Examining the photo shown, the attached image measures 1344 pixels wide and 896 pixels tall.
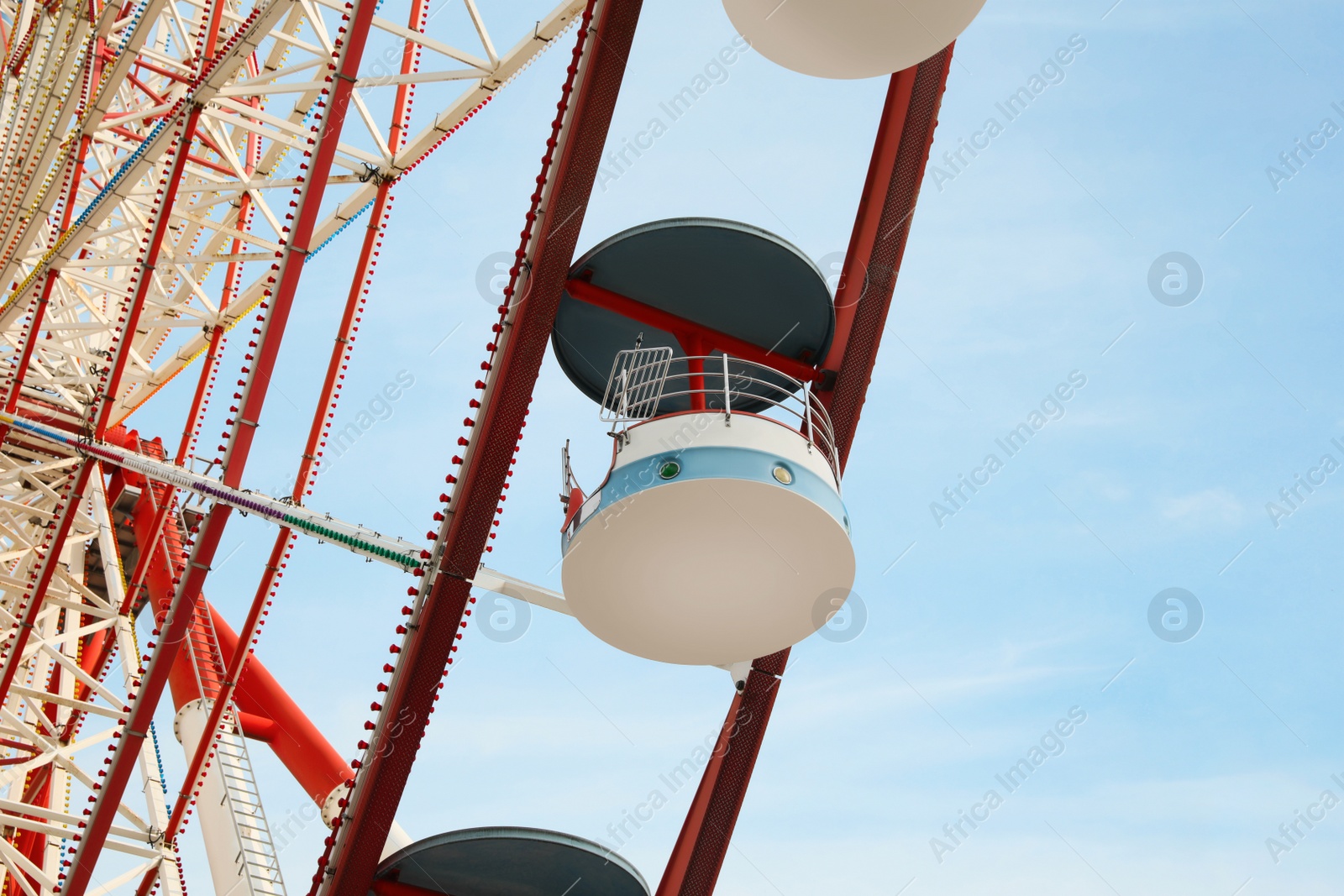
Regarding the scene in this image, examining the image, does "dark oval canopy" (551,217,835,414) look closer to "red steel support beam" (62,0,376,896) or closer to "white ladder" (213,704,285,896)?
"red steel support beam" (62,0,376,896)

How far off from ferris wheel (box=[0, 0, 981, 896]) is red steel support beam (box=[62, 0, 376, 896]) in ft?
0.12

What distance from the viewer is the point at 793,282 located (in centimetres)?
1183

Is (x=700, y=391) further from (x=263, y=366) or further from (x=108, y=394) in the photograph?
(x=108, y=394)

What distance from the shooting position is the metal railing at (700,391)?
10.3 metres

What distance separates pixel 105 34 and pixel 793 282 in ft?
39.3

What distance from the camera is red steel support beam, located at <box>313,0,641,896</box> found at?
10727 mm

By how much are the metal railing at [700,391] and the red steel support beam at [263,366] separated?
375cm

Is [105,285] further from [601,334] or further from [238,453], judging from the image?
[601,334]

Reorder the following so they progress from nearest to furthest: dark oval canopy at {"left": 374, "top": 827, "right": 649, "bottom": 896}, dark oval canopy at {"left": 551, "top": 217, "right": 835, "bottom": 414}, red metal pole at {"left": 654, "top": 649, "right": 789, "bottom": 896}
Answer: dark oval canopy at {"left": 374, "top": 827, "right": 649, "bottom": 896} < dark oval canopy at {"left": 551, "top": 217, "right": 835, "bottom": 414} < red metal pole at {"left": 654, "top": 649, "right": 789, "bottom": 896}

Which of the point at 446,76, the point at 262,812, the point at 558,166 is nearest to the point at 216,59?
the point at 446,76

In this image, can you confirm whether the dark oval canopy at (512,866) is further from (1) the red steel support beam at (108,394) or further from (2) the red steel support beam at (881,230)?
(1) the red steel support beam at (108,394)

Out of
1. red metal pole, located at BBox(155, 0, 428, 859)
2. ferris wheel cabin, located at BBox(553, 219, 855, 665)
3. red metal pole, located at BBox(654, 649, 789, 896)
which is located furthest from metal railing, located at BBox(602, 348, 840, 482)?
red metal pole, located at BBox(155, 0, 428, 859)

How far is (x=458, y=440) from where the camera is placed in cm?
1142

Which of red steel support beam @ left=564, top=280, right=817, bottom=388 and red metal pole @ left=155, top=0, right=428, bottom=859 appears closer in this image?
red steel support beam @ left=564, top=280, right=817, bottom=388
